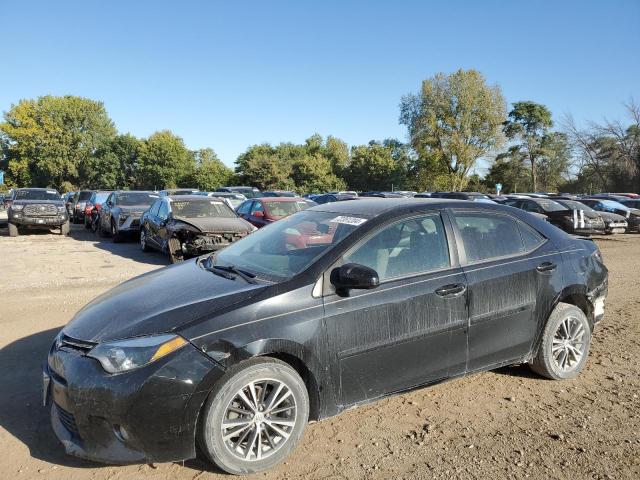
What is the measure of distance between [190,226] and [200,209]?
4.14 ft

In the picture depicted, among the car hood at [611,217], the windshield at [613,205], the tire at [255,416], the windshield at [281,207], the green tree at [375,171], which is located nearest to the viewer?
the tire at [255,416]

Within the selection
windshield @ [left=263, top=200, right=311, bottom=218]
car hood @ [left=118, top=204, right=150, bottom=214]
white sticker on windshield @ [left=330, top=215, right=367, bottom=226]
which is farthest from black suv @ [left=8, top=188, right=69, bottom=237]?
white sticker on windshield @ [left=330, top=215, right=367, bottom=226]

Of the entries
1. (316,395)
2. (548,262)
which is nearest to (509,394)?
(548,262)

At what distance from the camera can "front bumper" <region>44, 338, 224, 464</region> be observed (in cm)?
258

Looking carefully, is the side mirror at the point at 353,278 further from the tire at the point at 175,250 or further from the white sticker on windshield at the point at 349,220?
the tire at the point at 175,250

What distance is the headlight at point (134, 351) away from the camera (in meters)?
2.65

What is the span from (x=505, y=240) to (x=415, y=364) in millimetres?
1380

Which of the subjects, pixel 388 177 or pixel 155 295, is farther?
pixel 388 177

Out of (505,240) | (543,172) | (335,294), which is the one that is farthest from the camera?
(543,172)

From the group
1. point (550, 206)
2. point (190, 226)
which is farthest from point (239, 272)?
point (550, 206)

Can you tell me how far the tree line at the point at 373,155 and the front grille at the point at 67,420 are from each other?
47730 millimetres

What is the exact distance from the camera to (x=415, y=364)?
3348 millimetres

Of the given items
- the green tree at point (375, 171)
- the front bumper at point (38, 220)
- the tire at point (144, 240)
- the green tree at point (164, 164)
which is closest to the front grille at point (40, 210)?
the front bumper at point (38, 220)

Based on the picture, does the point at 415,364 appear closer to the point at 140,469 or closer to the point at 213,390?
the point at 213,390
